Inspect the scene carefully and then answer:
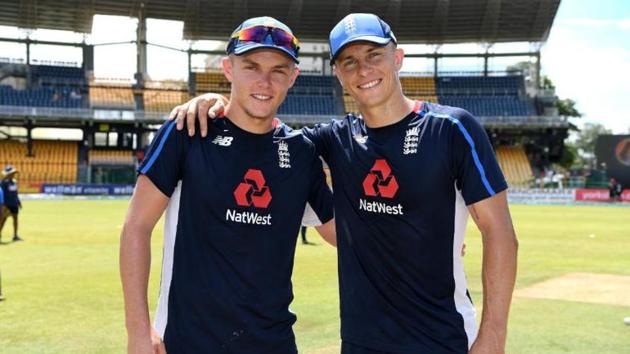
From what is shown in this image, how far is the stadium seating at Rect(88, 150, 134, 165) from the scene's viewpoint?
5525 centimetres

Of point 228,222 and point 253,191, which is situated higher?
point 253,191

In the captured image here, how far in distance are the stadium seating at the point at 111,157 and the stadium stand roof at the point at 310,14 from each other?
12.0m

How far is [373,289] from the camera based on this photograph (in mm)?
3539

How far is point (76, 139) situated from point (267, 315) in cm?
5930

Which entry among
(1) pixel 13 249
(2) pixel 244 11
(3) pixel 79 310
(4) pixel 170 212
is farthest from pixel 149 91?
(4) pixel 170 212

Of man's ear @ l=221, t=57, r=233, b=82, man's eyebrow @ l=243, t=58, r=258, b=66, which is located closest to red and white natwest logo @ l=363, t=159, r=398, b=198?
man's eyebrow @ l=243, t=58, r=258, b=66

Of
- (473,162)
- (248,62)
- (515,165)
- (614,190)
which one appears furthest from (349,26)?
(515,165)

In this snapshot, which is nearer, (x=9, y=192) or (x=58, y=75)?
(x=9, y=192)

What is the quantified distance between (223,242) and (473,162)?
1.43m

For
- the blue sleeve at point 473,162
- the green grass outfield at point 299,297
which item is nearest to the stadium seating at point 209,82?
the green grass outfield at point 299,297

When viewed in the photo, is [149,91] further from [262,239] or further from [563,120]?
[262,239]

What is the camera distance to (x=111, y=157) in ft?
184

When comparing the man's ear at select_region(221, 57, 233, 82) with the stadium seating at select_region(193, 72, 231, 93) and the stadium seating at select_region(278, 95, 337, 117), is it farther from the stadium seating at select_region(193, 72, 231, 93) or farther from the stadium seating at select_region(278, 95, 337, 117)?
the stadium seating at select_region(193, 72, 231, 93)

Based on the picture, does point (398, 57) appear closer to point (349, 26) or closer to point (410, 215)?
point (349, 26)
